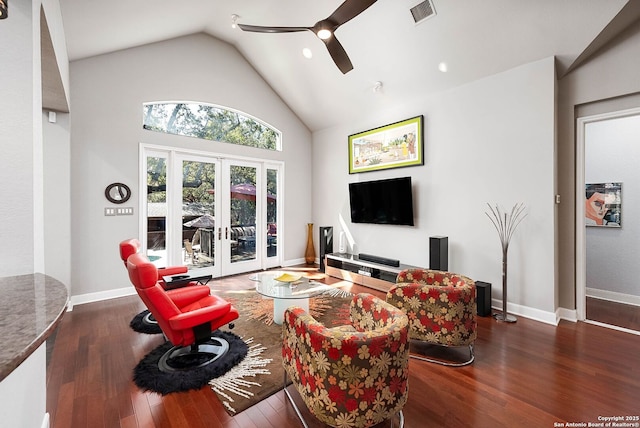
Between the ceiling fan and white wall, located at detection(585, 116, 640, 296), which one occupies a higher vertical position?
the ceiling fan

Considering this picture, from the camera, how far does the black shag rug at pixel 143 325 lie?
126 inches

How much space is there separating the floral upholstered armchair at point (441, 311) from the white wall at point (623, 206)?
3.15m

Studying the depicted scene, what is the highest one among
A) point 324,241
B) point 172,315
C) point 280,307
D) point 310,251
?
point 324,241

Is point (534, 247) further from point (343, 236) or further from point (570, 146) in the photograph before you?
point (343, 236)

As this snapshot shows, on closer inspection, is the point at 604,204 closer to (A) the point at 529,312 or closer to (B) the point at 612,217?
(B) the point at 612,217

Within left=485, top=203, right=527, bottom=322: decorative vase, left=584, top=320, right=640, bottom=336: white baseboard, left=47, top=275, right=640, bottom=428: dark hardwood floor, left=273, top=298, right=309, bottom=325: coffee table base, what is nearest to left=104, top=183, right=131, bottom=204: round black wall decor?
left=47, top=275, right=640, bottom=428: dark hardwood floor

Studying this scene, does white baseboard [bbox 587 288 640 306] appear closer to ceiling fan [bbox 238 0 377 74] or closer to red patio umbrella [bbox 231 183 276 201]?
ceiling fan [bbox 238 0 377 74]

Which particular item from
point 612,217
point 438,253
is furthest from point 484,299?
point 612,217

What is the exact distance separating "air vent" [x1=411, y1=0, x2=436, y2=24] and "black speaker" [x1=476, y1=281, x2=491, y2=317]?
3469mm

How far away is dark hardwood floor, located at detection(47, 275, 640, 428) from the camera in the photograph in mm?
1893

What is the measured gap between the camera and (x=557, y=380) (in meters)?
2.27

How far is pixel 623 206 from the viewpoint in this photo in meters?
3.98

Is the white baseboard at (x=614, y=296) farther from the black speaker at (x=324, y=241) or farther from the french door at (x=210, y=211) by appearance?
Answer: the french door at (x=210, y=211)

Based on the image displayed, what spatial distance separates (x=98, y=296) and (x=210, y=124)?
3.37 m
